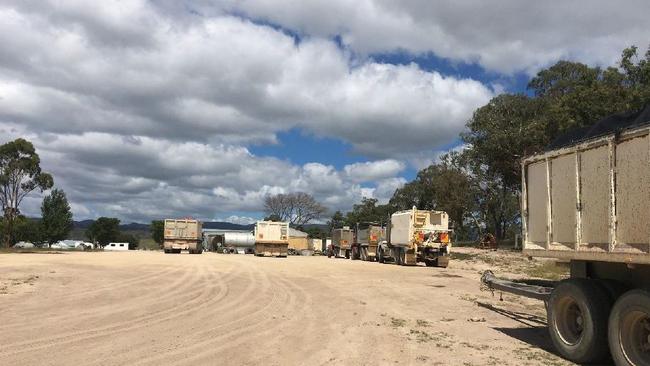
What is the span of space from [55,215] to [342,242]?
49.2 metres

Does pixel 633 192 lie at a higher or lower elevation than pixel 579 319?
higher

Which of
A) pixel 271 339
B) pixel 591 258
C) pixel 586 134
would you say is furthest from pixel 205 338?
pixel 586 134

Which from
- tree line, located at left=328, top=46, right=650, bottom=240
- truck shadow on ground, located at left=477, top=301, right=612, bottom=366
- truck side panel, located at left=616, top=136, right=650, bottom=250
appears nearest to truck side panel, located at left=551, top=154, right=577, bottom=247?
truck side panel, located at left=616, top=136, right=650, bottom=250

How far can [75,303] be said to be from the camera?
524 inches

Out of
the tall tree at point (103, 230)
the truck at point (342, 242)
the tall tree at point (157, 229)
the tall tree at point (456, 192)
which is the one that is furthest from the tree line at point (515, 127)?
the tall tree at point (103, 230)

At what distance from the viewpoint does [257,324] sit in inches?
434

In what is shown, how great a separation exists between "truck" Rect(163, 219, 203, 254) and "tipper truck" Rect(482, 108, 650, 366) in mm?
44050

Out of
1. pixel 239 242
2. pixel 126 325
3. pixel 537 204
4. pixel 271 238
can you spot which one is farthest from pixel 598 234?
pixel 239 242

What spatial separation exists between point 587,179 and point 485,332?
385 cm

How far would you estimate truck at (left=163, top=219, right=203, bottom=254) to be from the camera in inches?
1989

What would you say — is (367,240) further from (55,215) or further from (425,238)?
(55,215)

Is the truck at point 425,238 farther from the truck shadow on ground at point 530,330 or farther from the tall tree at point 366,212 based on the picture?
the tall tree at point 366,212

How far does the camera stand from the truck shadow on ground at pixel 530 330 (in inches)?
380

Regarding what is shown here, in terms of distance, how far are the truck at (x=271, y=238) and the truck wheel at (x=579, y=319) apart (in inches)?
1521
